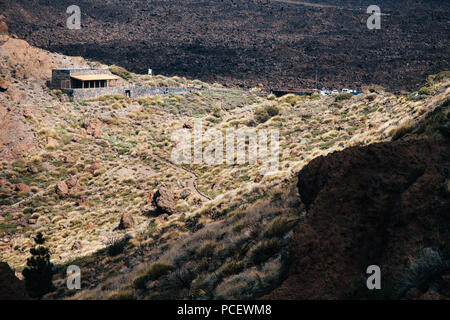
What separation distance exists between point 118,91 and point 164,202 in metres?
31.9

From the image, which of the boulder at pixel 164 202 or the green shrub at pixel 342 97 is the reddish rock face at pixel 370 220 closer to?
the boulder at pixel 164 202

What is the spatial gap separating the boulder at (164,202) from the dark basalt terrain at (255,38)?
62176mm

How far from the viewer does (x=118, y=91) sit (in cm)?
5281

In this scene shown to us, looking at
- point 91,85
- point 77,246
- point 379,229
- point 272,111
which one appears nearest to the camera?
point 379,229

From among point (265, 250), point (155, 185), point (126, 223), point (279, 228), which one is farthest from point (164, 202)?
point (265, 250)

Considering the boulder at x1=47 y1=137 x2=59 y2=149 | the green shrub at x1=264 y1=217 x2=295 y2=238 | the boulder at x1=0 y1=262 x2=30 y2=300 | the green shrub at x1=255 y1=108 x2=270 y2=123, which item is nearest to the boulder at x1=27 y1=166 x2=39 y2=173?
the boulder at x1=47 y1=137 x2=59 y2=149

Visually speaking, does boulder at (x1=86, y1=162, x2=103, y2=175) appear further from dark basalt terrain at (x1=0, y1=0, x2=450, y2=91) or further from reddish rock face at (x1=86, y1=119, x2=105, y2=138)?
dark basalt terrain at (x1=0, y1=0, x2=450, y2=91)

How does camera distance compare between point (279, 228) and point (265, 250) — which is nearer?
point (265, 250)

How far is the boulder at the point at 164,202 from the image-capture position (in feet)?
80.7

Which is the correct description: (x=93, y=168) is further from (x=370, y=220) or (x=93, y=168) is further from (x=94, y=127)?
(x=370, y=220)

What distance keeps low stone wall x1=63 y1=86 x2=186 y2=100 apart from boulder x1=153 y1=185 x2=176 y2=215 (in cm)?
2664

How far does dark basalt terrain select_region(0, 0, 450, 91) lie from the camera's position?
284 ft

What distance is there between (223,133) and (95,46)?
67.1 meters

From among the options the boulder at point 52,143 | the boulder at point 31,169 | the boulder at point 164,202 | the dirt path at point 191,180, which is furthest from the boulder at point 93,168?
the boulder at point 164,202
